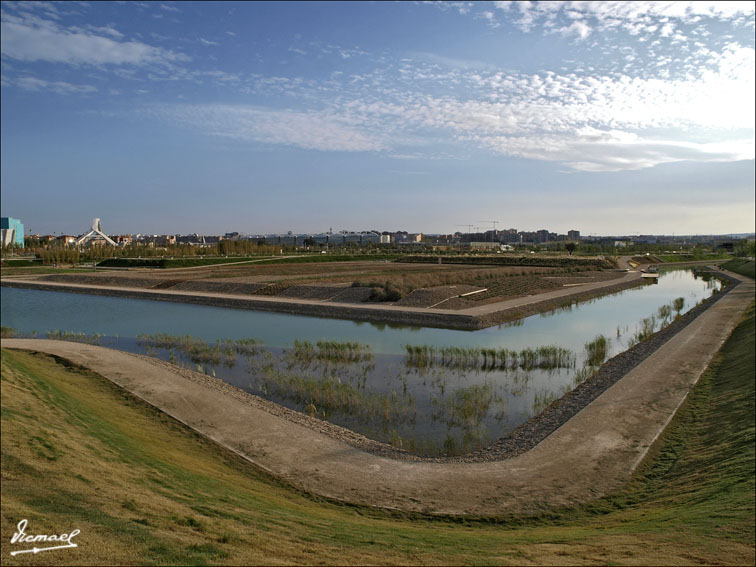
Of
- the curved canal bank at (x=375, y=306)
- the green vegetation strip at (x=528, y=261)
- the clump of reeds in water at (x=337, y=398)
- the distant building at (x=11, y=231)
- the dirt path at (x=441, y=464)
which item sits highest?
the distant building at (x=11, y=231)

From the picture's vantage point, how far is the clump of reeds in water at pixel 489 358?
15.7 metres

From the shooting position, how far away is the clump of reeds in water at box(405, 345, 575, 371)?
15.7 metres

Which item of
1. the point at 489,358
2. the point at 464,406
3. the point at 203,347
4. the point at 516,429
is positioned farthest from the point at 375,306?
the point at 516,429

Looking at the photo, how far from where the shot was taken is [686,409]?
35.9 ft

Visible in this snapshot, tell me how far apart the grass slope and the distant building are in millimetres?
90963

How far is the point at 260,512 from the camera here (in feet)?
19.2

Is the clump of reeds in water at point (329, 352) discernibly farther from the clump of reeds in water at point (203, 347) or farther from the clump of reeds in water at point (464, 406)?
the clump of reeds in water at point (464, 406)

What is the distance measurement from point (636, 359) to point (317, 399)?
10294 millimetres

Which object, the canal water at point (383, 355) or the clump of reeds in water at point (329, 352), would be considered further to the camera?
the clump of reeds in water at point (329, 352)

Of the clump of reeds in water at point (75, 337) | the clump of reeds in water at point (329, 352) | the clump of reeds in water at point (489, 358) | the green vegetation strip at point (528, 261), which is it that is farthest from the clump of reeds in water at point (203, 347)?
the green vegetation strip at point (528, 261)

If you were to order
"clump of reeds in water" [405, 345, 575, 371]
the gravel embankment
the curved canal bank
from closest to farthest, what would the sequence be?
the gravel embankment
"clump of reeds in water" [405, 345, 575, 371]
the curved canal bank

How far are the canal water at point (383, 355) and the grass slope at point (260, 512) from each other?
3.02 metres

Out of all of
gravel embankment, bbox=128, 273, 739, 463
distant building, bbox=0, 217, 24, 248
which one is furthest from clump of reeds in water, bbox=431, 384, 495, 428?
distant building, bbox=0, 217, 24, 248

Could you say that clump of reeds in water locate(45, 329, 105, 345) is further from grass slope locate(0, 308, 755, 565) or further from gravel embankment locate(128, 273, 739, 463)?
grass slope locate(0, 308, 755, 565)
